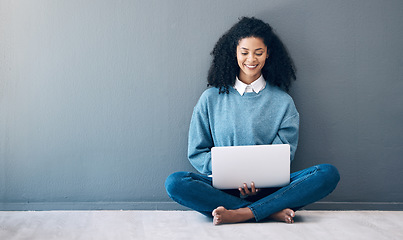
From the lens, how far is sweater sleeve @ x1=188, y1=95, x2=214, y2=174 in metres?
1.93

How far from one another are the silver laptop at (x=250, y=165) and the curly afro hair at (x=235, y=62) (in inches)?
18.3

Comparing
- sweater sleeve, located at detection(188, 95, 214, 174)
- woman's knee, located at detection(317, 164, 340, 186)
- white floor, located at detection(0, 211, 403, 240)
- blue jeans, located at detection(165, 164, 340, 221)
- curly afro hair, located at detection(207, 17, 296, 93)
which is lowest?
white floor, located at detection(0, 211, 403, 240)

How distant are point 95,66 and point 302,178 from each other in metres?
1.18

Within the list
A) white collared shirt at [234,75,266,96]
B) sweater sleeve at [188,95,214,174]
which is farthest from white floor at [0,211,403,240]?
white collared shirt at [234,75,266,96]

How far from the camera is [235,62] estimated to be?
204cm

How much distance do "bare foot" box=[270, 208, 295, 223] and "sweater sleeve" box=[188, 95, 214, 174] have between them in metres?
0.38

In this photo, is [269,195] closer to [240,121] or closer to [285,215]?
[285,215]

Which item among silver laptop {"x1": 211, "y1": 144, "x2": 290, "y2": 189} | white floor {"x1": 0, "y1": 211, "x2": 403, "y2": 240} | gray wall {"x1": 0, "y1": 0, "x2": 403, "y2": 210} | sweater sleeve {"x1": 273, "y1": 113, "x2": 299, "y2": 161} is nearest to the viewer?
white floor {"x1": 0, "y1": 211, "x2": 403, "y2": 240}

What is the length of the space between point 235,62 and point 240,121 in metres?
0.32

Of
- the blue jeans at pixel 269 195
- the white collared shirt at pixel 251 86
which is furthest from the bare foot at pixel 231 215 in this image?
the white collared shirt at pixel 251 86

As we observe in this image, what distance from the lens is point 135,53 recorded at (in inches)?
81.1

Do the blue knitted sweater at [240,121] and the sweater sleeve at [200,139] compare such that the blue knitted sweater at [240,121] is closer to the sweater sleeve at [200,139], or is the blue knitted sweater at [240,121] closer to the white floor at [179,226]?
the sweater sleeve at [200,139]

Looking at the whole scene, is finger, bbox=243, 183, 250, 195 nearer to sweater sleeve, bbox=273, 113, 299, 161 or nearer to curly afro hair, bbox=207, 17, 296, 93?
sweater sleeve, bbox=273, 113, 299, 161

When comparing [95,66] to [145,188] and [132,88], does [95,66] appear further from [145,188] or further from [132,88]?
[145,188]
